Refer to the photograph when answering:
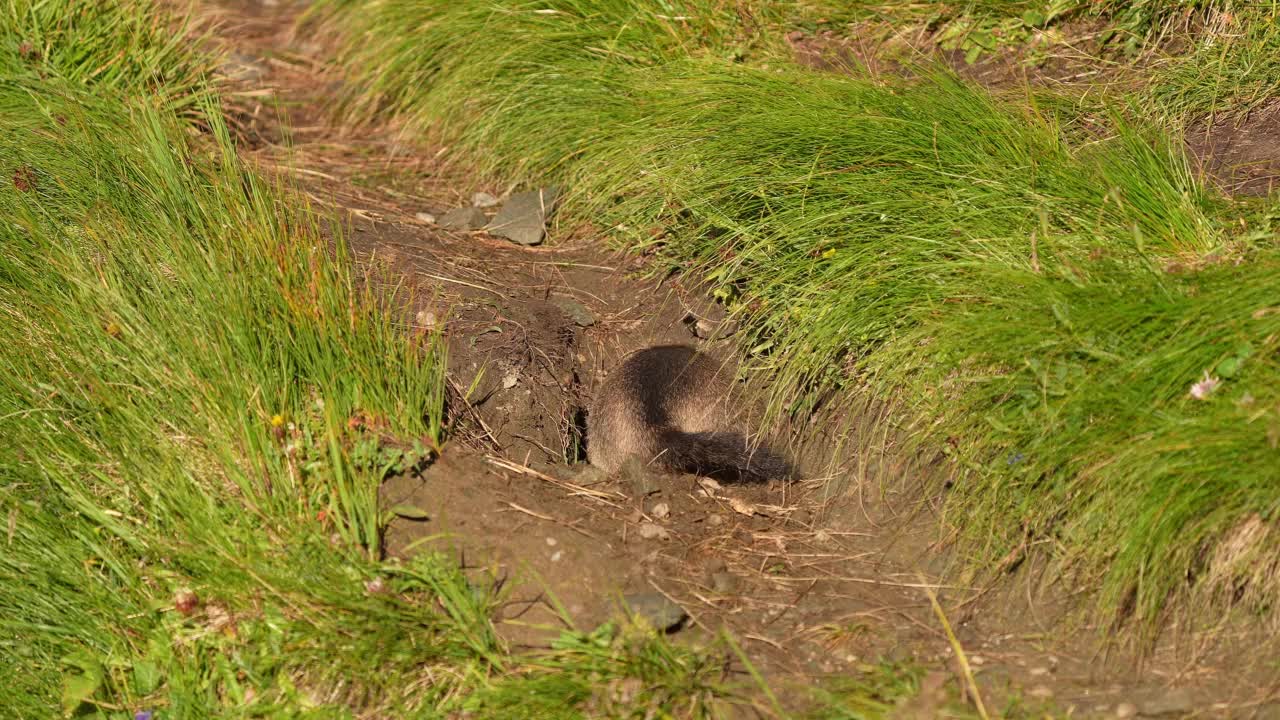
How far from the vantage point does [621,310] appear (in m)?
4.34

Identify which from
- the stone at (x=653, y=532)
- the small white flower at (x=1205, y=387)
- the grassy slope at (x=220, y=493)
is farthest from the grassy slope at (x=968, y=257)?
the grassy slope at (x=220, y=493)

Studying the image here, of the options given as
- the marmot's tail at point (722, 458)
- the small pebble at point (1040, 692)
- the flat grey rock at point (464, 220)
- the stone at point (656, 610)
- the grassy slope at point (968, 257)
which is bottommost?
the stone at point (656, 610)

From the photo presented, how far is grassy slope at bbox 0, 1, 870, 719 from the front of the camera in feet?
8.89

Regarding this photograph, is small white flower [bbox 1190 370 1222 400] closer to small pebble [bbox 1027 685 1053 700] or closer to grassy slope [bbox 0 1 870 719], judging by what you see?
small pebble [bbox 1027 685 1053 700]

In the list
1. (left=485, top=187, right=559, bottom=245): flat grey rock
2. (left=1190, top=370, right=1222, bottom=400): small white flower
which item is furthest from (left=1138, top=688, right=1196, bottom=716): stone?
(left=485, top=187, right=559, bottom=245): flat grey rock

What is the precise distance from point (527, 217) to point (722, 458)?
5.22ft

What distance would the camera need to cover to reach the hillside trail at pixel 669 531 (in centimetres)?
273

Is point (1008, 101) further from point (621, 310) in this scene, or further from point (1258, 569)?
point (1258, 569)

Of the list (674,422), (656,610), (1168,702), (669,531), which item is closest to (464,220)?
(674,422)

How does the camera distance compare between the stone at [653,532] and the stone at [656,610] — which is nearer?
the stone at [656,610]

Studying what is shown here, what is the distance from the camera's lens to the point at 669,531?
3.36m

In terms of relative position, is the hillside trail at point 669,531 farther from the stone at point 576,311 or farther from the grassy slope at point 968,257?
the grassy slope at point 968,257

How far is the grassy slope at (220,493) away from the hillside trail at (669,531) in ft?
0.57

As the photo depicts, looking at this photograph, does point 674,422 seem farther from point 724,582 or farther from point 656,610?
point 656,610
